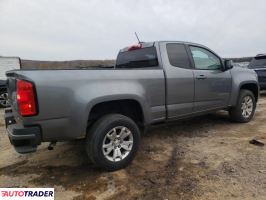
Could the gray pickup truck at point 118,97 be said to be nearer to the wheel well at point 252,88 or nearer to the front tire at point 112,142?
the front tire at point 112,142

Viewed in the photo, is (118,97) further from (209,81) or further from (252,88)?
(252,88)

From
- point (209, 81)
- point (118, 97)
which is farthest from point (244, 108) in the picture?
point (118, 97)

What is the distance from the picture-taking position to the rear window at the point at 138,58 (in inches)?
207

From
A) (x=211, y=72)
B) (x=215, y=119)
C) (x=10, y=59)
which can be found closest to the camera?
(x=211, y=72)

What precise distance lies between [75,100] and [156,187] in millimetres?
1464

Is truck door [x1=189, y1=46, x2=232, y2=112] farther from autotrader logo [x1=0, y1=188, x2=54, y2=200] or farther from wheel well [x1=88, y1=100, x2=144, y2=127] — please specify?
autotrader logo [x1=0, y1=188, x2=54, y2=200]

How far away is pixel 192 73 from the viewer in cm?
550

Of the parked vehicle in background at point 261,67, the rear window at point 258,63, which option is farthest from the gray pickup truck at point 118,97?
the rear window at point 258,63

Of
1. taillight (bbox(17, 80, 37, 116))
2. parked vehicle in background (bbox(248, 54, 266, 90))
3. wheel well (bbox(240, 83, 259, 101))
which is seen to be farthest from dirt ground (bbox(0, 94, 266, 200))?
parked vehicle in background (bbox(248, 54, 266, 90))

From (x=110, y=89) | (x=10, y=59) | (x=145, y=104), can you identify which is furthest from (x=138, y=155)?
(x=10, y=59)

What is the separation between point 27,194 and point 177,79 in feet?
9.49

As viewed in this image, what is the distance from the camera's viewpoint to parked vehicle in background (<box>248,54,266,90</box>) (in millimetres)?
11505

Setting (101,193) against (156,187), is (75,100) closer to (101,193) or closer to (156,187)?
(101,193)

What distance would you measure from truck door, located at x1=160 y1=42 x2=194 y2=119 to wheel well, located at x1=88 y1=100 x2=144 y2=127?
557mm
